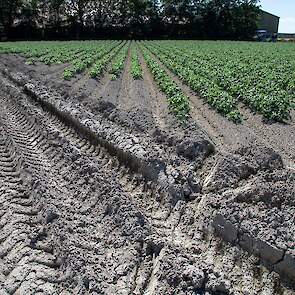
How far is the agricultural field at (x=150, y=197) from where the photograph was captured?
5129 millimetres

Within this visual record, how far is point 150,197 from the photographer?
7180 millimetres

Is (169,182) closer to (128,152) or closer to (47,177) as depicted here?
(128,152)

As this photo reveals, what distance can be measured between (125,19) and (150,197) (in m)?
53.1

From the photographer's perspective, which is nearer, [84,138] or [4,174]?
[4,174]

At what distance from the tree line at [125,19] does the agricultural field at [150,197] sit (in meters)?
44.7

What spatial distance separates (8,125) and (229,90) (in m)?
6.98

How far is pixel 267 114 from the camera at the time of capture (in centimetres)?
1107

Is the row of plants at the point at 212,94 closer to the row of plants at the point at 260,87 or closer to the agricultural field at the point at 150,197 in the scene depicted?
the agricultural field at the point at 150,197

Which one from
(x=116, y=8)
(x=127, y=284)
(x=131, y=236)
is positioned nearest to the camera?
(x=127, y=284)

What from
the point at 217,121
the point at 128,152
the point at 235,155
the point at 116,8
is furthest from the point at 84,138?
the point at 116,8

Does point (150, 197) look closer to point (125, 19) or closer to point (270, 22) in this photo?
point (125, 19)

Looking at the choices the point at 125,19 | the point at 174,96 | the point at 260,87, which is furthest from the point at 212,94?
the point at 125,19

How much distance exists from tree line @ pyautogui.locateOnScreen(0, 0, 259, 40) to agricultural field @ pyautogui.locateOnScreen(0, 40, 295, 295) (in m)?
44.7

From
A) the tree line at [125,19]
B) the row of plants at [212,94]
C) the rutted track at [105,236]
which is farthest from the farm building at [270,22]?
the rutted track at [105,236]
